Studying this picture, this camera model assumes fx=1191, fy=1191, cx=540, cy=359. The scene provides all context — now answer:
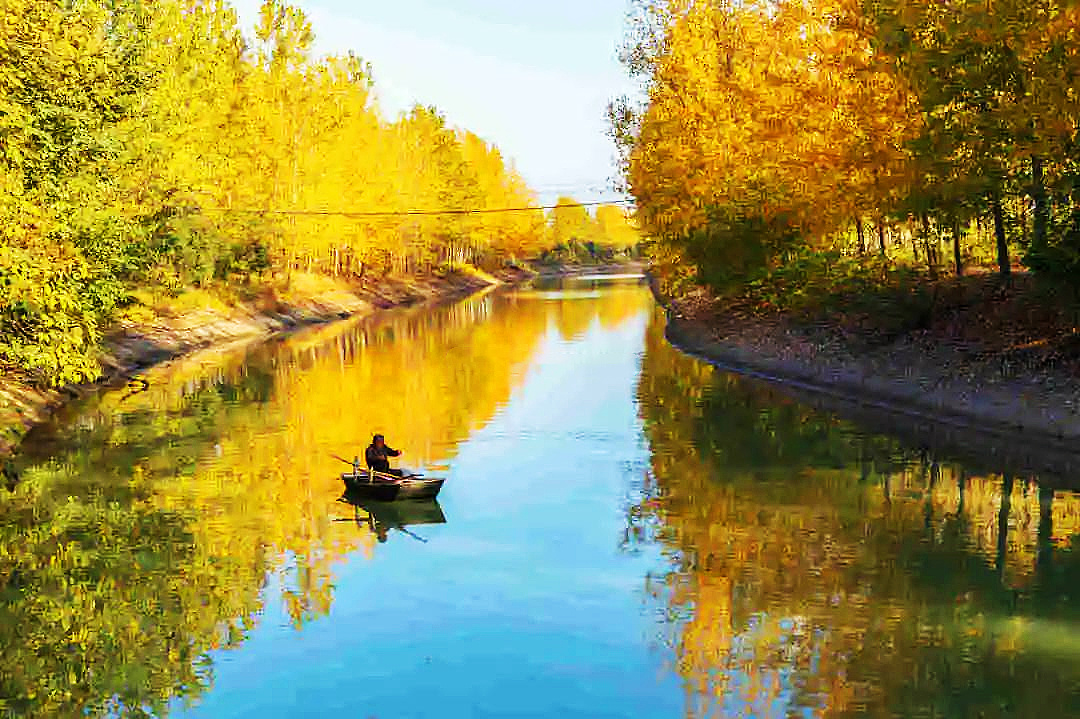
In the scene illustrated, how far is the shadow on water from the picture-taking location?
1438cm

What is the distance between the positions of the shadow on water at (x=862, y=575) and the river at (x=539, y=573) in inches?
2.5

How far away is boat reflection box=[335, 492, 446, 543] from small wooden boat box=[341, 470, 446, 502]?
0.27 metres

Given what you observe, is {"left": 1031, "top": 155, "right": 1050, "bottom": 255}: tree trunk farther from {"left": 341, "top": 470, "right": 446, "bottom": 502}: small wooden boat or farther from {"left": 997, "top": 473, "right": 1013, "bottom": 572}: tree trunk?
{"left": 341, "top": 470, "right": 446, "bottom": 502}: small wooden boat

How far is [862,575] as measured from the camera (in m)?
19.2

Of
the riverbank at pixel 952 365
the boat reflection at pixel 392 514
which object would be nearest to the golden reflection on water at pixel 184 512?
the boat reflection at pixel 392 514

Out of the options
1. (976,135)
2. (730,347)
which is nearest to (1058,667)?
(976,135)

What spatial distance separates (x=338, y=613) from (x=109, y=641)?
3285 mm

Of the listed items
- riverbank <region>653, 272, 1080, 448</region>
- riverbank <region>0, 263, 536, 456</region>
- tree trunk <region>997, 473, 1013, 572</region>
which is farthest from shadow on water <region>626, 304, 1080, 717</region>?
riverbank <region>0, 263, 536, 456</region>

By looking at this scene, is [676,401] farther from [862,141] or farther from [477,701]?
[477,701]

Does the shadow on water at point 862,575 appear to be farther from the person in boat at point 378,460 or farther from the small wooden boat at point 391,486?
the person in boat at point 378,460

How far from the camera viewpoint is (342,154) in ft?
309

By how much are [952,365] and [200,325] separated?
4303 centimetres

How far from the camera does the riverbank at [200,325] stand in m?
36.8

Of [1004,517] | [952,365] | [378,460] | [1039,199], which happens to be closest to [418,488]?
[378,460]
